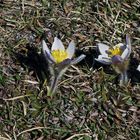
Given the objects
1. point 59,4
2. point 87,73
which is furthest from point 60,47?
point 59,4

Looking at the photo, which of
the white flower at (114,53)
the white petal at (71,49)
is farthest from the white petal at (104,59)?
the white petal at (71,49)

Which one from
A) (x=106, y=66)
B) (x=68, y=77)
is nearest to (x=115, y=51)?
(x=106, y=66)

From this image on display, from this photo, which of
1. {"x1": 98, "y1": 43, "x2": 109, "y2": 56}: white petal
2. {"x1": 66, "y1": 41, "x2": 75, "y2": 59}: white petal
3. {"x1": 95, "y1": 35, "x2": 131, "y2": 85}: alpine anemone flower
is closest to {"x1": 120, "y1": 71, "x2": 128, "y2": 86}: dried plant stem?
{"x1": 95, "y1": 35, "x2": 131, "y2": 85}: alpine anemone flower

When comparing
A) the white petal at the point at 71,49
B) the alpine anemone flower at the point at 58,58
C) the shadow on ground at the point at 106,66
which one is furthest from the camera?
the shadow on ground at the point at 106,66

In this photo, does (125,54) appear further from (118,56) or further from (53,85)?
(53,85)

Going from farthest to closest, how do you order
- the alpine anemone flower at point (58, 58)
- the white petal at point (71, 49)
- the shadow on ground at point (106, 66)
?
the shadow on ground at point (106, 66) → the white petal at point (71, 49) → the alpine anemone flower at point (58, 58)

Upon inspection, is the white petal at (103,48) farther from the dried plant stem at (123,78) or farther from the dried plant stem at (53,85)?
the dried plant stem at (53,85)

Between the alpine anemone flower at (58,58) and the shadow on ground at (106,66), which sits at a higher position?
the alpine anemone flower at (58,58)
